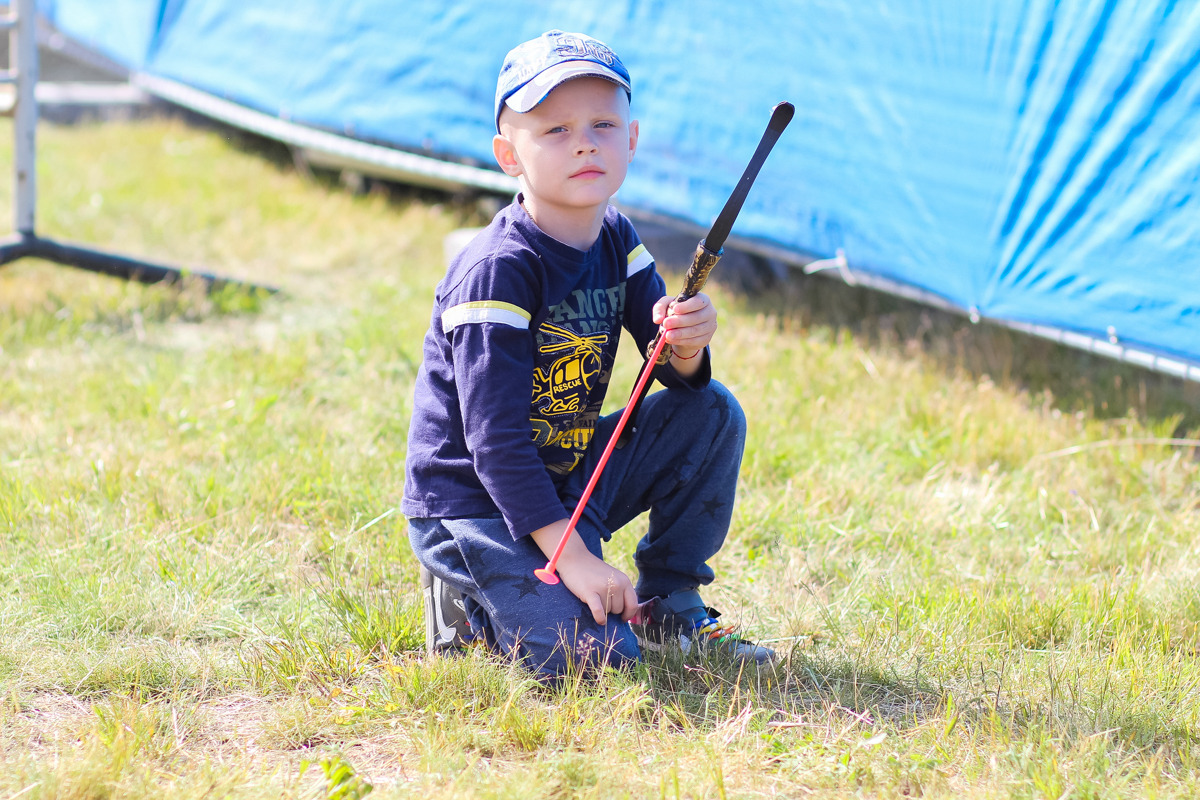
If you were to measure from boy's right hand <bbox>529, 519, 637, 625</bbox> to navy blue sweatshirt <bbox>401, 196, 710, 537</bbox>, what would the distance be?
52mm

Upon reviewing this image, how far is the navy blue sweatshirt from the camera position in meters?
2.08

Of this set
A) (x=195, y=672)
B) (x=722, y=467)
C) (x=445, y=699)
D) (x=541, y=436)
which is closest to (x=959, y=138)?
(x=722, y=467)

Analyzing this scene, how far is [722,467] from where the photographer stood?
2389 mm

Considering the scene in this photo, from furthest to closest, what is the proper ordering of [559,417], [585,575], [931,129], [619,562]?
1. [931,129]
2. [619,562]
3. [559,417]
4. [585,575]

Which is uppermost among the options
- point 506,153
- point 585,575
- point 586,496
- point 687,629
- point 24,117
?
point 24,117

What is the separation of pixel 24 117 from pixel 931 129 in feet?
11.4

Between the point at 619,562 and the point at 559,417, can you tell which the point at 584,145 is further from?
the point at 619,562

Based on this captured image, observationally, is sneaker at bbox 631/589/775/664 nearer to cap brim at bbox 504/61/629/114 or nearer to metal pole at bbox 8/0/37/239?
cap brim at bbox 504/61/629/114

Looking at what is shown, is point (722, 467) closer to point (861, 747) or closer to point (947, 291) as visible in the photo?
point (861, 747)

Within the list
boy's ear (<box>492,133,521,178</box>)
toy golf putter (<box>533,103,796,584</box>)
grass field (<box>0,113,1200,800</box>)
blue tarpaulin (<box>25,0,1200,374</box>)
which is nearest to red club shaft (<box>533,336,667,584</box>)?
toy golf putter (<box>533,103,796,584</box>)

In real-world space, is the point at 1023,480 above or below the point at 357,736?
above

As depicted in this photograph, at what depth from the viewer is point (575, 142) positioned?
2078 mm

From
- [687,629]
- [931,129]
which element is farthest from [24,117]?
[687,629]

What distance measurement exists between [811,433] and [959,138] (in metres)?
1.21
